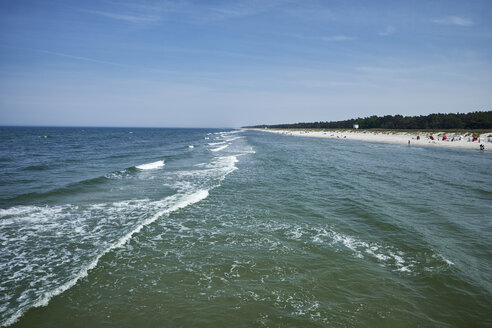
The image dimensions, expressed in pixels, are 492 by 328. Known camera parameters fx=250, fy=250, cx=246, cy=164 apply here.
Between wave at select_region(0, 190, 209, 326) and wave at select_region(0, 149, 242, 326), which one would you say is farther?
wave at select_region(0, 149, 242, 326)

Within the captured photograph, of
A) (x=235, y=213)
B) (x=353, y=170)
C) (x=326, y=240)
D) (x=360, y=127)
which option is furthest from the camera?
(x=360, y=127)

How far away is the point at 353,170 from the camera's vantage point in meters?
26.1

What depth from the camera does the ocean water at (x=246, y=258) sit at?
19.8ft

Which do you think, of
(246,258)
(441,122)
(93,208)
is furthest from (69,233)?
(441,122)

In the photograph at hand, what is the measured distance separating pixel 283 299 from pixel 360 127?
555 ft

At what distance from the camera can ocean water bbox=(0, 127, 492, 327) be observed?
6.04 metres

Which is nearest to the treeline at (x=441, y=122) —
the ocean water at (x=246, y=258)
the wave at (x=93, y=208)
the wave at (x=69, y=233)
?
the ocean water at (x=246, y=258)

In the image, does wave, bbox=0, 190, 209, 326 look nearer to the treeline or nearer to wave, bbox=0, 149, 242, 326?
wave, bbox=0, 149, 242, 326

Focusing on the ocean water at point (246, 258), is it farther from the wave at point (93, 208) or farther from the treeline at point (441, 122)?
the treeline at point (441, 122)

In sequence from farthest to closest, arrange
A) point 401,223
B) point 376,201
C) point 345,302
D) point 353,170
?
1. point 353,170
2. point 376,201
3. point 401,223
4. point 345,302

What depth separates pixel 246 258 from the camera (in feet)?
27.9

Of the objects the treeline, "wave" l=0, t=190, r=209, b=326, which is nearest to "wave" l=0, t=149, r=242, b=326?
"wave" l=0, t=190, r=209, b=326

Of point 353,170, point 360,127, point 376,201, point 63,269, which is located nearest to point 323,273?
point 63,269

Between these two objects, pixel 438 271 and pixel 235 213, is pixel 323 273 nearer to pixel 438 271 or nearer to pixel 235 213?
pixel 438 271
